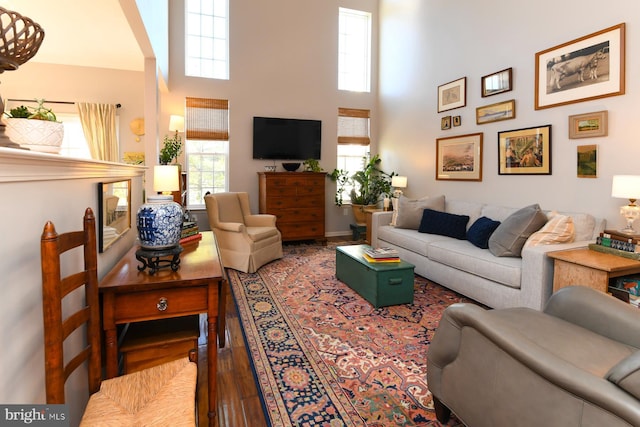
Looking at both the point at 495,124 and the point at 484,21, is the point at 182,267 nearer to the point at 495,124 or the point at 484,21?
the point at 495,124

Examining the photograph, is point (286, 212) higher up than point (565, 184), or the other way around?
point (565, 184)

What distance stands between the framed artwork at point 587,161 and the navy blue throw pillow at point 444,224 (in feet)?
4.12

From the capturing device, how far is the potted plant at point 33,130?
1129mm

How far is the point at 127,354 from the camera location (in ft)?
5.47

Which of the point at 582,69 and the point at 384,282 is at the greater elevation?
the point at 582,69

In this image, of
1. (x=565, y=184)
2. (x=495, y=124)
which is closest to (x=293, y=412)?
(x=565, y=184)

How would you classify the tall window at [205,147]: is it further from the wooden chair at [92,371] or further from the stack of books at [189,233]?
the wooden chair at [92,371]

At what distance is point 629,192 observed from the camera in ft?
8.61

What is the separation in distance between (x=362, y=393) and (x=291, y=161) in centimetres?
489

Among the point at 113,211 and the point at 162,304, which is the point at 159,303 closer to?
the point at 162,304

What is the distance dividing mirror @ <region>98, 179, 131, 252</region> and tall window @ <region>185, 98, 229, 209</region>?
12.3ft

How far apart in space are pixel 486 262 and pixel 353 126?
4348mm

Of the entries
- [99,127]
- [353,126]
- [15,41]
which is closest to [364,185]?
[353,126]

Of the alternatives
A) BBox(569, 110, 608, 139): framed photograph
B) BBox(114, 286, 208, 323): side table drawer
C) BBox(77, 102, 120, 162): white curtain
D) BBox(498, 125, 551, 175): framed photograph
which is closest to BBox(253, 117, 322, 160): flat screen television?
BBox(77, 102, 120, 162): white curtain
